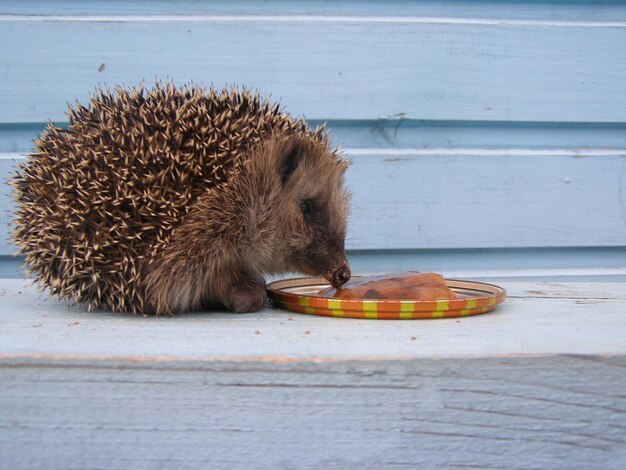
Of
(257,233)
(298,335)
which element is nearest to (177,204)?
(257,233)

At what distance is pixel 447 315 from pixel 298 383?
0.76 metres

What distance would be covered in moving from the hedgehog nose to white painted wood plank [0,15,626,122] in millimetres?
1795

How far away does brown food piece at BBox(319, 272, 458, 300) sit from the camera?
2201mm

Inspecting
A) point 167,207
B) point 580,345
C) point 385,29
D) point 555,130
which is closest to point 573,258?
point 555,130

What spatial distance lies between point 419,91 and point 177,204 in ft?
7.49

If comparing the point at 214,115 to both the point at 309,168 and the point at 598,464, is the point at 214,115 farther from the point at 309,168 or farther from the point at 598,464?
the point at 598,464

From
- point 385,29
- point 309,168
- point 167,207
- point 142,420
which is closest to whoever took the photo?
point 142,420

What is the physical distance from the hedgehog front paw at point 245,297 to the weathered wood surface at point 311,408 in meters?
0.69

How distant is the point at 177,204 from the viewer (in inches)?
83.4

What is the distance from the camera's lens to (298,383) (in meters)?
1.56

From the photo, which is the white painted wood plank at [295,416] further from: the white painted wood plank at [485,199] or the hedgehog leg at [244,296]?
the white painted wood plank at [485,199]

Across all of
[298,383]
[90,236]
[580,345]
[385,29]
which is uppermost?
[385,29]

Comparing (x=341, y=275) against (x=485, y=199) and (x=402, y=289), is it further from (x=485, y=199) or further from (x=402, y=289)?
(x=485, y=199)

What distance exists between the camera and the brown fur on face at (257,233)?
217cm
